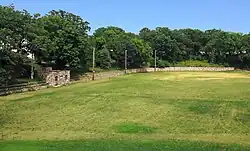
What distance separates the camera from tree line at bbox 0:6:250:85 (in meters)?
46.8

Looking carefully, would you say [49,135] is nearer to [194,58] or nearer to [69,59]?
[69,59]

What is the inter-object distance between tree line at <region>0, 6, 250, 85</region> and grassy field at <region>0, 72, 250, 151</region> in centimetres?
1169

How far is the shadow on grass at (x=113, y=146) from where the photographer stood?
57.6ft

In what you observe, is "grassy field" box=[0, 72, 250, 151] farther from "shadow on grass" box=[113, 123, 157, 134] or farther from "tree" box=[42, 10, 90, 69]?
"tree" box=[42, 10, 90, 69]

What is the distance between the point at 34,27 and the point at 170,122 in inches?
1165

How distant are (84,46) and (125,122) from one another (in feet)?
132

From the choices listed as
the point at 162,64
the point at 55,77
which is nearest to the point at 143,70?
the point at 162,64

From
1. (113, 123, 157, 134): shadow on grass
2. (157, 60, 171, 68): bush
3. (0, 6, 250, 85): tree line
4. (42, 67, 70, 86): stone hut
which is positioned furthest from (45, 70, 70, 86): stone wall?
(157, 60, 171, 68): bush

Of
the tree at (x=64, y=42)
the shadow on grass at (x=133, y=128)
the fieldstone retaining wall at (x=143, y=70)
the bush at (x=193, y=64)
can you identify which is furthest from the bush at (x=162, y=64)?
the shadow on grass at (x=133, y=128)

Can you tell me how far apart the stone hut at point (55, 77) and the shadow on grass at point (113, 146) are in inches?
1243

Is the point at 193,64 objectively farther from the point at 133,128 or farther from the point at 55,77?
the point at 133,128

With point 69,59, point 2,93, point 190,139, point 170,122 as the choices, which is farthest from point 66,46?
point 190,139

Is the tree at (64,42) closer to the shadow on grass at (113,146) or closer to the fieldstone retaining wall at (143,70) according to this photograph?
the fieldstone retaining wall at (143,70)

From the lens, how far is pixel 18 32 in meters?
47.1
